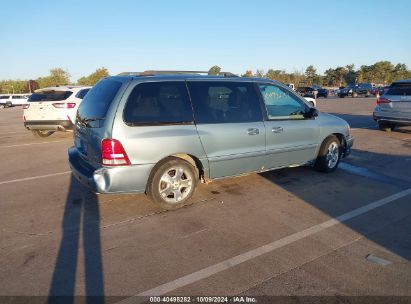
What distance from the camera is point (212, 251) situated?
3.57m

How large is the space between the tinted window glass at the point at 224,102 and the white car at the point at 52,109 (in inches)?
243

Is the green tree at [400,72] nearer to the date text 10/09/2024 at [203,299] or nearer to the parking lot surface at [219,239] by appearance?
the parking lot surface at [219,239]

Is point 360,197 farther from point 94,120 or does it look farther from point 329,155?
point 94,120

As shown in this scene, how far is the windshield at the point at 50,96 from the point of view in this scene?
10141mm

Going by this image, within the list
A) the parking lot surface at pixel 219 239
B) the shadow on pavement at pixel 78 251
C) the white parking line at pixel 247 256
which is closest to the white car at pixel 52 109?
the parking lot surface at pixel 219 239

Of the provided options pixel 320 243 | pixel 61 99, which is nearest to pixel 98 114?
pixel 320 243

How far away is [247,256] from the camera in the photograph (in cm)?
347

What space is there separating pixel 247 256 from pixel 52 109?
333 inches

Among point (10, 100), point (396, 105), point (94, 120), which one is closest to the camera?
point (94, 120)

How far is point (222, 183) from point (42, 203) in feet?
9.20

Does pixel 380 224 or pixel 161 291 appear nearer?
pixel 161 291

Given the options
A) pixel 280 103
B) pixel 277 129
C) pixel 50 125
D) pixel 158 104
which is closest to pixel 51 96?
pixel 50 125

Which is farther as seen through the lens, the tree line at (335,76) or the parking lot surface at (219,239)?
the tree line at (335,76)

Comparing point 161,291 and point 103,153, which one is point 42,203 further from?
point 161,291
